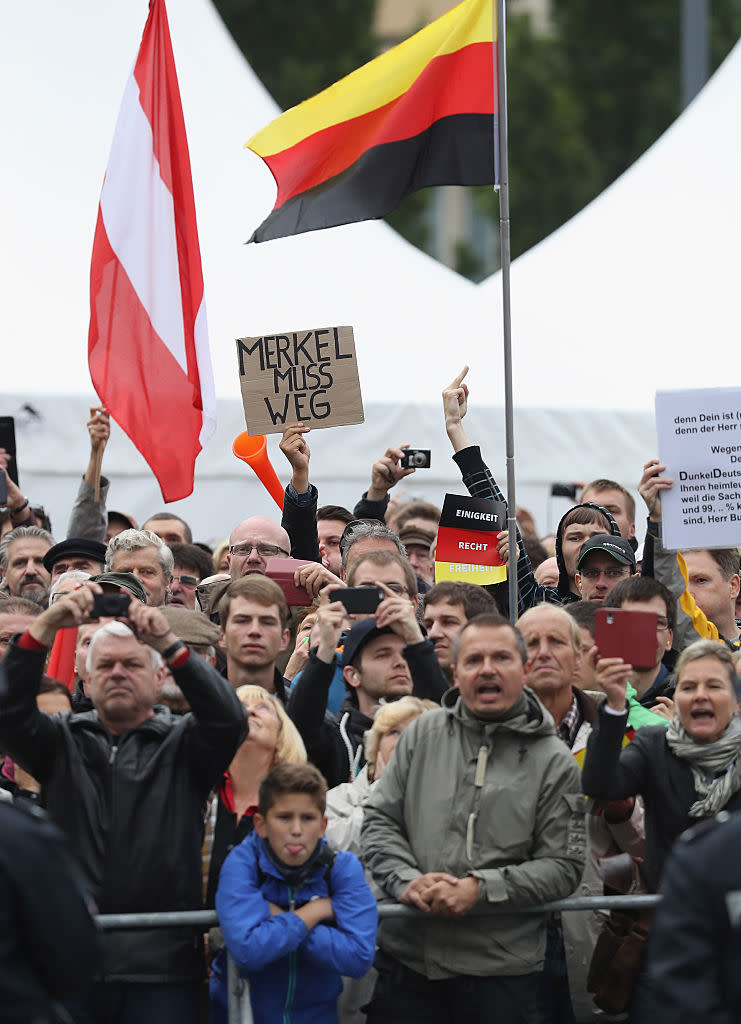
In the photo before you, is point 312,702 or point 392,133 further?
point 392,133

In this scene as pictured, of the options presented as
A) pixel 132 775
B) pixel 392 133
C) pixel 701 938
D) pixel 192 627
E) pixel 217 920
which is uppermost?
pixel 392 133

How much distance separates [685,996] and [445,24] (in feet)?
16.4

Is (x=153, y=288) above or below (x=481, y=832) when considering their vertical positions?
above

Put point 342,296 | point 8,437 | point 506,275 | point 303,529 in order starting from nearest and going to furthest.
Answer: point 506,275, point 303,529, point 8,437, point 342,296

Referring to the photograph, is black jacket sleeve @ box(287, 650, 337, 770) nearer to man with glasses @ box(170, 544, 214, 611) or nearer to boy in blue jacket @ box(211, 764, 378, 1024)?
boy in blue jacket @ box(211, 764, 378, 1024)

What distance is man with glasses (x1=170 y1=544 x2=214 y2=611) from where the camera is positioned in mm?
7863

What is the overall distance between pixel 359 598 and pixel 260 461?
3378 mm

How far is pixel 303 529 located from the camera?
768 cm

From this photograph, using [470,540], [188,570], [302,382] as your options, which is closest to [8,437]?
[188,570]

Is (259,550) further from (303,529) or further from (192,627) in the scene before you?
(192,627)

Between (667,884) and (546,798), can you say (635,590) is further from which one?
(667,884)

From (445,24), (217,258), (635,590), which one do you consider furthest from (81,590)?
(217,258)

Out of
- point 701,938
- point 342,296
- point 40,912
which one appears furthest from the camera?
point 342,296

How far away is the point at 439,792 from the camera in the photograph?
5.19 metres
